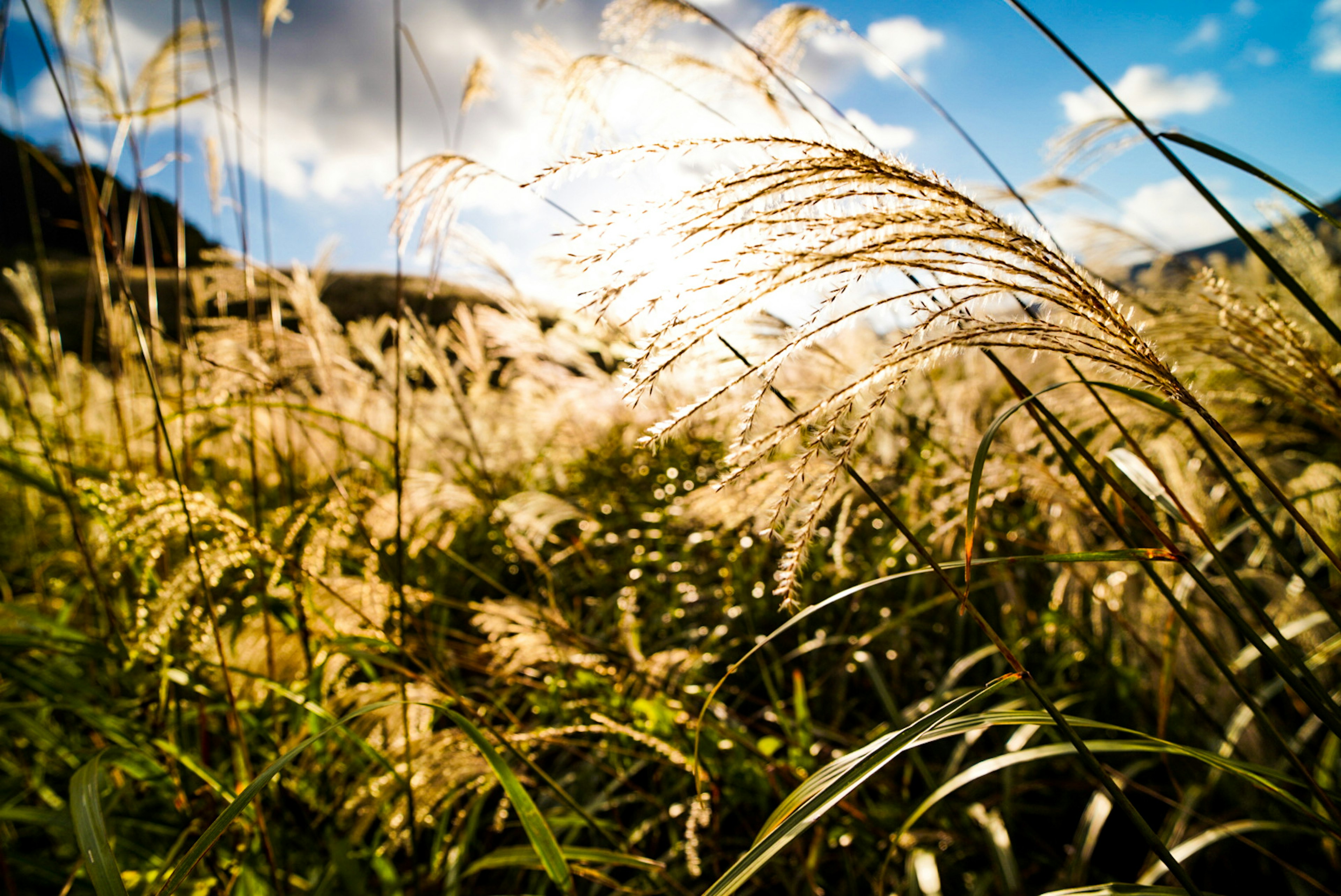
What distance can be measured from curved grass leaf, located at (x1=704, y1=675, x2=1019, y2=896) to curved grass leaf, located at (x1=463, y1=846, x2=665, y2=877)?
386 mm

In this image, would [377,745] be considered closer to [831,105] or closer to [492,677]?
[492,677]

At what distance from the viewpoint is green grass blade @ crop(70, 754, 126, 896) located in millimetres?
637

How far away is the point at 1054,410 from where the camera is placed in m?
1.79

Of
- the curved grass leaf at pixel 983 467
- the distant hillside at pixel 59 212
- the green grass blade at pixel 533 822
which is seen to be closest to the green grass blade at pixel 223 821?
the green grass blade at pixel 533 822

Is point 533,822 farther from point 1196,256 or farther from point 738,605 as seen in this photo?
point 1196,256

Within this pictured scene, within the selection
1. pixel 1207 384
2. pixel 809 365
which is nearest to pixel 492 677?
pixel 809 365

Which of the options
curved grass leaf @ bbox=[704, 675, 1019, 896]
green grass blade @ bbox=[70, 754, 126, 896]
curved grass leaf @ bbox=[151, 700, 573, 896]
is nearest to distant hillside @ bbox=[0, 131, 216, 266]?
green grass blade @ bbox=[70, 754, 126, 896]

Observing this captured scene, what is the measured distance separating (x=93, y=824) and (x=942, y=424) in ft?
7.17

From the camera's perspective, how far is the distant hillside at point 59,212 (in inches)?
74.9

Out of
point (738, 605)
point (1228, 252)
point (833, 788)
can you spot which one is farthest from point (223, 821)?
point (1228, 252)

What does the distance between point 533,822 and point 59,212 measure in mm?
25966

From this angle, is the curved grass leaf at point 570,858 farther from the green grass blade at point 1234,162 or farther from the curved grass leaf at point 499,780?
the green grass blade at point 1234,162

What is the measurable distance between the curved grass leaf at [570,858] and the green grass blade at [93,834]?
0.46m

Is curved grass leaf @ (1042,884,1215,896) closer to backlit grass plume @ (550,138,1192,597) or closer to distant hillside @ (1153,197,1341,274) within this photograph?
backlit grass plume @ (550,138,1192,597)
